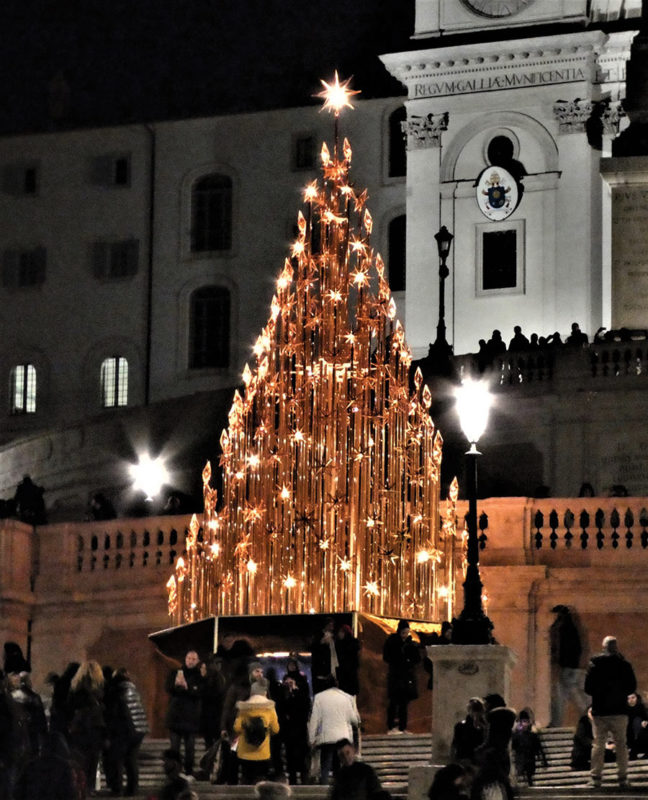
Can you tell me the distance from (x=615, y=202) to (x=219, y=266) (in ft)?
35.1

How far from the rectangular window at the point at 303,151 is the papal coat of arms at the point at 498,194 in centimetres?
620

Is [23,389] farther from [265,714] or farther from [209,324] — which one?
[265,714]

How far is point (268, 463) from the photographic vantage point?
34031 mm

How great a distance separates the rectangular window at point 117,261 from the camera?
229ft

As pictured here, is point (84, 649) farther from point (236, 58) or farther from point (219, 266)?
point (236, 58)

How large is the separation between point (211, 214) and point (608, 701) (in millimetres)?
43242

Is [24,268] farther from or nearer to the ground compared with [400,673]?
farther from the ground

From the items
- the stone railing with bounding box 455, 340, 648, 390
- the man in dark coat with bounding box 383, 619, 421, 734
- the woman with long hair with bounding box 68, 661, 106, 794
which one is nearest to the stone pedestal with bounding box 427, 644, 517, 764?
the man in dark coat with bounding box 383, 619, 421, 734

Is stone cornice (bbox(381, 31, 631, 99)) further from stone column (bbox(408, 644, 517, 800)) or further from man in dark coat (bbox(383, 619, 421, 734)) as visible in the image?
stone column (bbox(408, 644, 517, 800))

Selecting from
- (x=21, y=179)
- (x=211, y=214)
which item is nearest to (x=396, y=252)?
(x=211, y=214)

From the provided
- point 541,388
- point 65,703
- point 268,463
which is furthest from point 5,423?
point 65,703

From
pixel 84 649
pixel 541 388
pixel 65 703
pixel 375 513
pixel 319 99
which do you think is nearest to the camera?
pixel 65 703

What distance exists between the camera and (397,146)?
67.1 m

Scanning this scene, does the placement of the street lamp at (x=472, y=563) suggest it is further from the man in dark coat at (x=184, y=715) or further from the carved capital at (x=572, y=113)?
the carved capital at (x=572, y=113)
